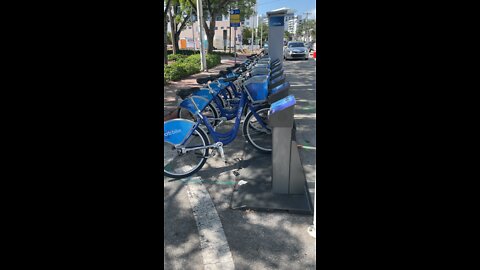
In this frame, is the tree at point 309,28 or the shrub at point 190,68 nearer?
the tree at point 309,28

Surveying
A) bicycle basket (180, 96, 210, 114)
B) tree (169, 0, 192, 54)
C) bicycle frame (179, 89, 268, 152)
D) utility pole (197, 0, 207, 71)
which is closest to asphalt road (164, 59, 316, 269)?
bicycle frame (179, 89, 268, 152)

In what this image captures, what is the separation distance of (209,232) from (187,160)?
1.86 m

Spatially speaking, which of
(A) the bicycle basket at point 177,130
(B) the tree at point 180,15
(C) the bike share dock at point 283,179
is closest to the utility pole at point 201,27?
(B) the tree at point 180,15

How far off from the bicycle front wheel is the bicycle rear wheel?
0.84m

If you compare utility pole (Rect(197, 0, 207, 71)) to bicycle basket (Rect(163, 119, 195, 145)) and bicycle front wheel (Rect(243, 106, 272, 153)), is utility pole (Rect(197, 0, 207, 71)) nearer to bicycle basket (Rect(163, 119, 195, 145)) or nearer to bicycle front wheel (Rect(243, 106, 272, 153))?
bicycle front wheel (Rect(243, 106, 272, 153))

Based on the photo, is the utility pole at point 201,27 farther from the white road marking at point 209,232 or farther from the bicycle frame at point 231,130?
the white road marking at point 209,232

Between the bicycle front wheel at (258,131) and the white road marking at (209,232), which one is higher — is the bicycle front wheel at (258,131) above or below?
above

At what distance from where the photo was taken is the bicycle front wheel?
15.3ft

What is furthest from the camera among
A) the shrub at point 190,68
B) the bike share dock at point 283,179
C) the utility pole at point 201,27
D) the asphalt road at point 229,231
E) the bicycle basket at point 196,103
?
the utility pole at point 201,27

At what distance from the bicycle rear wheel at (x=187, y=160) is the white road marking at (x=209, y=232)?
0.38m

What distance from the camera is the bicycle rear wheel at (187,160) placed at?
3912 millimetres

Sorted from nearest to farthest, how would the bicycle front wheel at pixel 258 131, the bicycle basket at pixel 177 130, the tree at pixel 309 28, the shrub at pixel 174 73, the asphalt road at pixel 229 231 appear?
the tree at pixel 309 28 < the asphalt road at pixel 229 231 < the bicycle basket at pixel 177 130 < the bicycle front wheel at pixel 258 131 < the shrub at pixel 174 73

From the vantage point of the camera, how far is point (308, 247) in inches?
98.8
